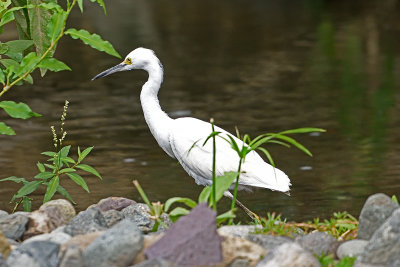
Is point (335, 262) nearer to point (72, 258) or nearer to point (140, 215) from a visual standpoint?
point (72, 258)

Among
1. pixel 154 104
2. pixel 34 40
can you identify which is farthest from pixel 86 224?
pixel 154 104

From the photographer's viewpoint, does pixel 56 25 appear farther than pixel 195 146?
No

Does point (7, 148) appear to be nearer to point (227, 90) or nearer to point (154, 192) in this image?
point (154, 192)

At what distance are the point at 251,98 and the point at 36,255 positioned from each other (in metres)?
7.10

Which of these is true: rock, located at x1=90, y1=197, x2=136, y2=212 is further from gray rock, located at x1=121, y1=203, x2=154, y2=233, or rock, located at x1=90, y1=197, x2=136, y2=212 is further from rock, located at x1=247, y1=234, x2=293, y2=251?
rock, located at x1=247, y1=234, x2=293, y2=251

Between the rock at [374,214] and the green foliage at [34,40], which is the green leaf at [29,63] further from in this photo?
the rock at [374,214]

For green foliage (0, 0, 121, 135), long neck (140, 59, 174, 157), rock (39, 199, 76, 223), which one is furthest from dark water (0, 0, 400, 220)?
rock (39, 199, 76, 223)

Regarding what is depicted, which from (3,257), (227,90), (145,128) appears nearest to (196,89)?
(227,90)

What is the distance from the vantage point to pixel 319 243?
3.55 metres

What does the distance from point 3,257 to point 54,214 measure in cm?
70

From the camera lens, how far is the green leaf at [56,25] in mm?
4012

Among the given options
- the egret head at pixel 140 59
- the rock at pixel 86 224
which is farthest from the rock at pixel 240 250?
the egret head at pixel 140 59

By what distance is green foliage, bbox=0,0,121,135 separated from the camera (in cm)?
398

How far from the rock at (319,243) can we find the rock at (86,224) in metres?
0.82
